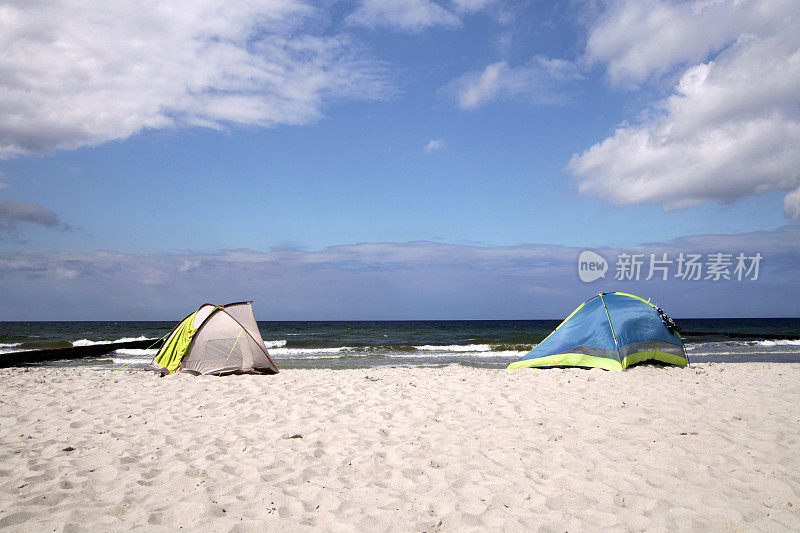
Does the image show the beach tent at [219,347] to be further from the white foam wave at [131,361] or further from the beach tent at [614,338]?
the white foam wave at [131,361]

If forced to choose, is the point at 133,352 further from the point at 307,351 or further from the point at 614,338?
the point at 614,338

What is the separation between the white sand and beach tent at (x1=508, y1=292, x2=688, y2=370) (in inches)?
94.7

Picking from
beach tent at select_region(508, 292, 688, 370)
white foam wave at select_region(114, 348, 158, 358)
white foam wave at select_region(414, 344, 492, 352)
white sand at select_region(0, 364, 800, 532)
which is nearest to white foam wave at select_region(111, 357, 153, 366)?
white foam wave at select_region(114, 348, 158, 358)

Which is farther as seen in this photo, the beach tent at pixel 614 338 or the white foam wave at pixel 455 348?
the white foam wave at pixel 455 348

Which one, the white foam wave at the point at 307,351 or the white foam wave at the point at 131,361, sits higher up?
the white foam wave at the point at 131,361

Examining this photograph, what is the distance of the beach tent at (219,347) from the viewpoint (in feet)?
34.6

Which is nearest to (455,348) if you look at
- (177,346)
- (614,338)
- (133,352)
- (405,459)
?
(614,338)

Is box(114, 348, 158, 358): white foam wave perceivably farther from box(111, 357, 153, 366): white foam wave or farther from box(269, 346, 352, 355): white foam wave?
box(269, 346, 352, 355): white foam wave

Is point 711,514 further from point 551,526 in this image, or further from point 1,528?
point 1,528

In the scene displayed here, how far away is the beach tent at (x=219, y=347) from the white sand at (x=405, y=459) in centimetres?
242

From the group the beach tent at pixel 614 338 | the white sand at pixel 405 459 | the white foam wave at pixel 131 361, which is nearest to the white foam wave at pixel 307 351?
the white foam wave at pixel 131 361

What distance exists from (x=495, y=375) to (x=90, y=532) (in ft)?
27.3

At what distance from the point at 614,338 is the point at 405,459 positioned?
25.3 ft

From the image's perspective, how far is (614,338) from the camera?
1059cm
